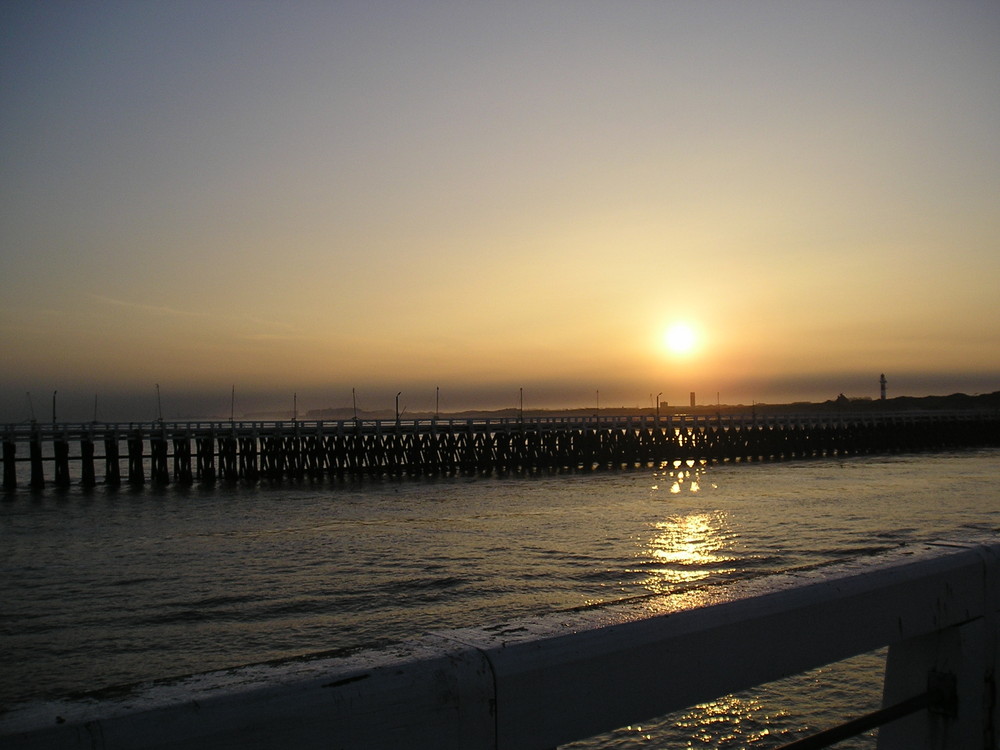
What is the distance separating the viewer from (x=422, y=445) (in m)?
45.9

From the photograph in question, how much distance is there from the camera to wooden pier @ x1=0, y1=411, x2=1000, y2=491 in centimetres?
4153

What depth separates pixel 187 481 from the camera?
4188 centimetres

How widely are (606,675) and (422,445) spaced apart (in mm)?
44407

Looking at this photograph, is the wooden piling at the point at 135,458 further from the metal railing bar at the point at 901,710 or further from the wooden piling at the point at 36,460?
the metal railing bar at the point at 901,710

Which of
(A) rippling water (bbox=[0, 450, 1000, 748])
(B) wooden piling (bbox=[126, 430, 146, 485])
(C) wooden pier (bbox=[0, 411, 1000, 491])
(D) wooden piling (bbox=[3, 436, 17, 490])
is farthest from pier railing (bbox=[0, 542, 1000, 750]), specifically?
(D) wooden piling (bbox=[3, 436, 17, 490])

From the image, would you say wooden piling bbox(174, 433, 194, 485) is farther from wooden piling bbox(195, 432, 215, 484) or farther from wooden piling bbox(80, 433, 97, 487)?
wooden piling bbox(80, 433, 97, 487)

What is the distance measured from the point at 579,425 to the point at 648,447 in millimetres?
4509

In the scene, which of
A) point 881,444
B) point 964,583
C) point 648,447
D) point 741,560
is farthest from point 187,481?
point 881,444

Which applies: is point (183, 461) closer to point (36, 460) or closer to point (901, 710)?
point (36, 460)

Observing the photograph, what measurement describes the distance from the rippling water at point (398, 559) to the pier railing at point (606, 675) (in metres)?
0.87

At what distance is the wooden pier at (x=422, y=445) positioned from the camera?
136ft

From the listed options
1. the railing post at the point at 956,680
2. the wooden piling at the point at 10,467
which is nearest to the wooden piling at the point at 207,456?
the wooden piling at the point at 10,467

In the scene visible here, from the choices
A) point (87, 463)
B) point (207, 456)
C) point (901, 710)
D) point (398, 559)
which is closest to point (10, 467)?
point (87, 463)

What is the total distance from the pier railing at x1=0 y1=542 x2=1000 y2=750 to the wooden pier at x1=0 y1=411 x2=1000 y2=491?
41.3 m
